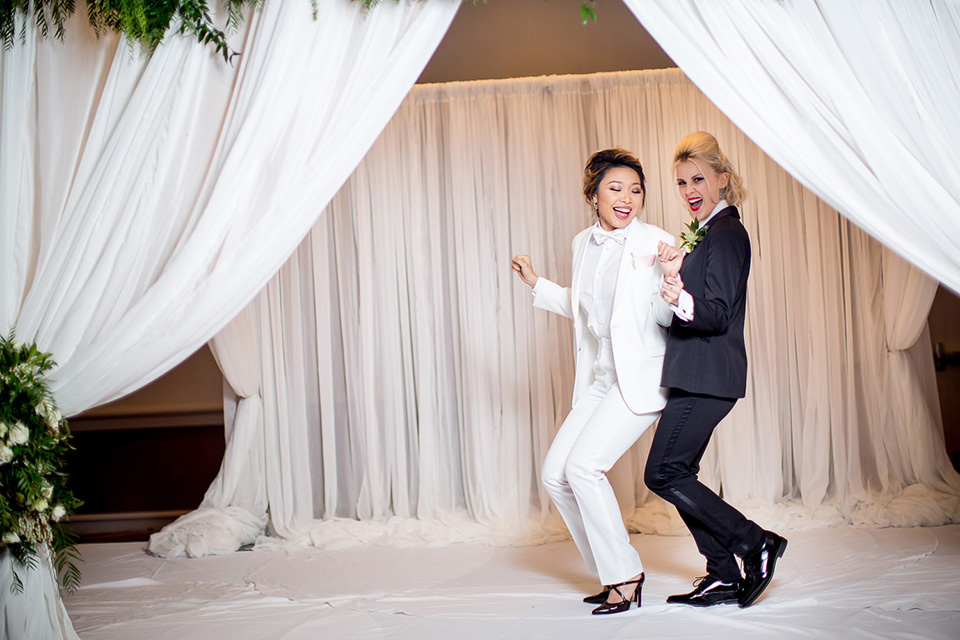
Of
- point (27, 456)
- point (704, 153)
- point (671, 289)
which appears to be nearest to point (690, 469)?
point (671, 289)

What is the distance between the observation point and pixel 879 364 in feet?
14.5

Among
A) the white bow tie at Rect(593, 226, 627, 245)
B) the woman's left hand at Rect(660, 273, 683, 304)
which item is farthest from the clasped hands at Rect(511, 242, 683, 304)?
the white bow tie at Rect(593, 226, 627, 245)

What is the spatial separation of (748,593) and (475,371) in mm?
2061

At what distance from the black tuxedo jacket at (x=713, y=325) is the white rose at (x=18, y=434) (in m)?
1.98

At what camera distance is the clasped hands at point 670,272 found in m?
2.73

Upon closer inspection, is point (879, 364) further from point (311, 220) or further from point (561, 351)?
point (311, 220)

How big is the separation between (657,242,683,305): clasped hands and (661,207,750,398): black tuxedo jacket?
88 mm

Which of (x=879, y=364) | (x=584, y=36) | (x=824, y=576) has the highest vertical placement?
(x=584, y=36)

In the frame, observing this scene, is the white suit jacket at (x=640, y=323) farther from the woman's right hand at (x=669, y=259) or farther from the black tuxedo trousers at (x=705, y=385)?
the woman's right hand at (x=669, y=259)

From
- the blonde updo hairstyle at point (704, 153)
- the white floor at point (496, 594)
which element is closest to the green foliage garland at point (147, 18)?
the blonde updo hairstyle at point (704, 153)

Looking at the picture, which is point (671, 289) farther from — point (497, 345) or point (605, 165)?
point (497, 345)

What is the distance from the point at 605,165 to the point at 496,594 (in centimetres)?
173

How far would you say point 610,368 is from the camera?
3.08m

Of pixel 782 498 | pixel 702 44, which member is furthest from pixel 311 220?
pixel 782 498
